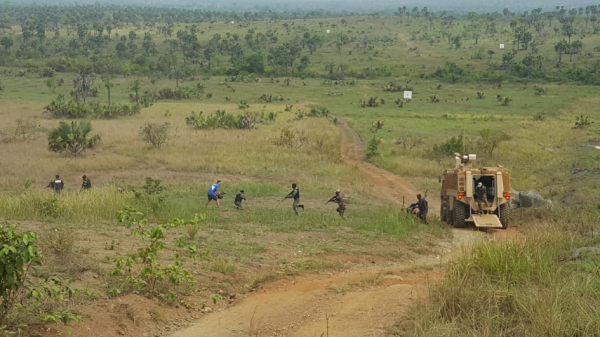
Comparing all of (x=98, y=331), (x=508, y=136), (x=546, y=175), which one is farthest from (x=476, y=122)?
(x=98, y=331)

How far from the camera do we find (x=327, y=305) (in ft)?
33.0

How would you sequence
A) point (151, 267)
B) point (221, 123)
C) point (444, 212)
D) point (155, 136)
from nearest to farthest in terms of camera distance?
point (151, 267) → point (444, 212) → point (155, 136) → point (221, 123)

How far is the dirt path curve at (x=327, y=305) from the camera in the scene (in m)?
8.91

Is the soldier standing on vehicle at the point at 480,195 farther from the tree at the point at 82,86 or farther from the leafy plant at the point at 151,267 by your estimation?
the tree at the point at 82,86

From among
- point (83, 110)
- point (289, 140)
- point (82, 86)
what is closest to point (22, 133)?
point (83, 110)

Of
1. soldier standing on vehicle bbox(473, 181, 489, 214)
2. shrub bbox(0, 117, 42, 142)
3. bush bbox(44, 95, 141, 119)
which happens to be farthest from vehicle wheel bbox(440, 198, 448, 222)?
bush bbox(44, 95, 141, 119)

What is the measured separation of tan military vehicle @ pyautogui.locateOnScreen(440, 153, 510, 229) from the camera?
18969mm

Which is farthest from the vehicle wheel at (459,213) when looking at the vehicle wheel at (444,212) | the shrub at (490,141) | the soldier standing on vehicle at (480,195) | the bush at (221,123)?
the bush at (221,123)

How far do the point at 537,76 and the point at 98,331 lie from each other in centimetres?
8770

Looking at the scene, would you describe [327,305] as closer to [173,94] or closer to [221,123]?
[221,123]

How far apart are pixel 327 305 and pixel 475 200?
10.6m

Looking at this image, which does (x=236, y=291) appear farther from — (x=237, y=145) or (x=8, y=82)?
(x=8, y=82)

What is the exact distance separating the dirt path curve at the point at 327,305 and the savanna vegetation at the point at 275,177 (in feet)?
1.73

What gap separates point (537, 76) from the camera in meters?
87.8
